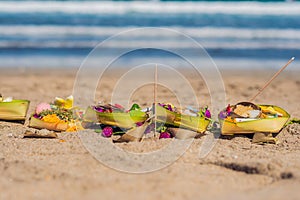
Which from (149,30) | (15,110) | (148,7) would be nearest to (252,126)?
(15,110)

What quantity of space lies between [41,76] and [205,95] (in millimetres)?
3126

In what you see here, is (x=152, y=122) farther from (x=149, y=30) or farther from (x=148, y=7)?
(x=148, y=7)

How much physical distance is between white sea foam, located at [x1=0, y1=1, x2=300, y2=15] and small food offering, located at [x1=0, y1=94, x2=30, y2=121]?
14485 mm

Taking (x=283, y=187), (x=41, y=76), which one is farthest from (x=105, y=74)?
(x=283, y=187)

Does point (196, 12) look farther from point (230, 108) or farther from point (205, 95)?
point (230, 108)

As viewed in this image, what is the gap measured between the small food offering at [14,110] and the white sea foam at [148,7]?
1449cm

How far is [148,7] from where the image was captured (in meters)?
19.8

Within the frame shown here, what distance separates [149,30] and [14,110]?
9762mm

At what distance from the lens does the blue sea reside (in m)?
9.58

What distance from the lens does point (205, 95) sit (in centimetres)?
584

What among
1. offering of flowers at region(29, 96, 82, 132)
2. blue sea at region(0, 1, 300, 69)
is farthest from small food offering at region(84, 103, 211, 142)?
blue sea at region(0, 1, 300, 69)

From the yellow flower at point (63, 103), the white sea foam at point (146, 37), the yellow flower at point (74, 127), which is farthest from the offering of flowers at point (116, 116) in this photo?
the white sea foam at point (146, 37)

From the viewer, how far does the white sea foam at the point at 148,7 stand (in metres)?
18.6

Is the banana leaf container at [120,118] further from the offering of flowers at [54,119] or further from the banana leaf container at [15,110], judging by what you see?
the banana leaf container at [15,110]
